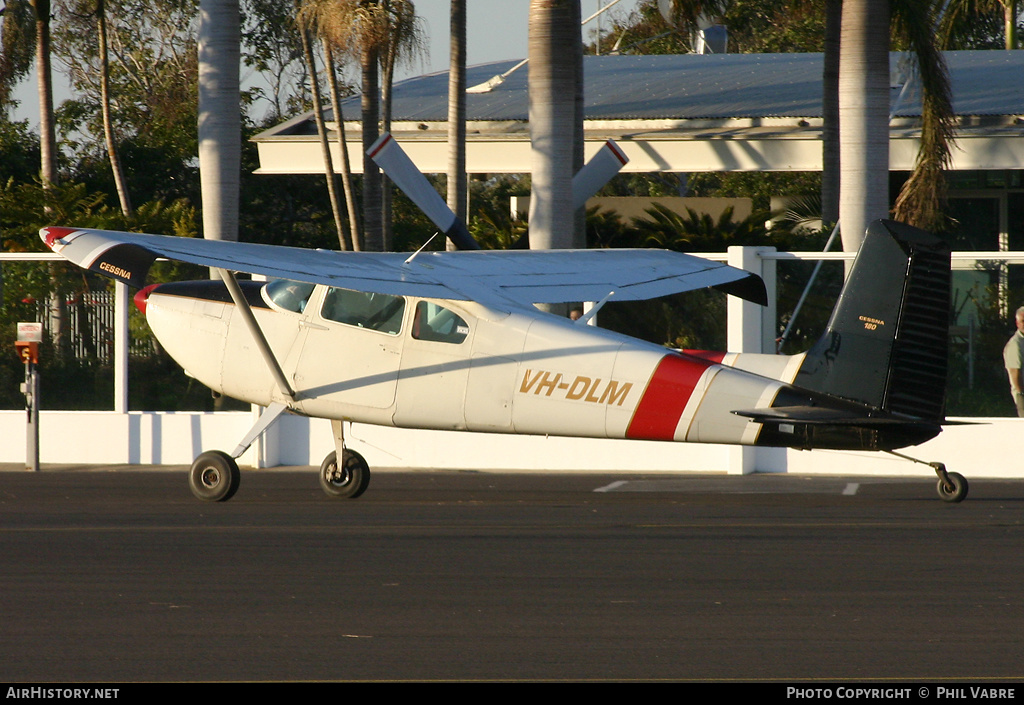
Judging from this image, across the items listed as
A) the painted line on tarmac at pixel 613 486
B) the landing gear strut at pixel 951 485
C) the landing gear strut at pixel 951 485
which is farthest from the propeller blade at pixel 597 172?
the landing gear strut at pixel 951 485

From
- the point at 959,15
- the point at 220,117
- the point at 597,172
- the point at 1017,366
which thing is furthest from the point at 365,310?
the point at 959,15

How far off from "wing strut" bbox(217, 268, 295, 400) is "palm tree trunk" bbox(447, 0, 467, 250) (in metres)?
9.25

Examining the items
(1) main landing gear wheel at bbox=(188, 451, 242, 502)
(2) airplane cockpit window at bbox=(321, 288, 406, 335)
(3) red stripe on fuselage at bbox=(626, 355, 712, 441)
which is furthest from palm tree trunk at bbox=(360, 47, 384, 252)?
(3) red stripe on fuselage at bbox=(626, 355, 712, 441)

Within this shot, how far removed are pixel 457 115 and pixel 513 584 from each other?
→ 14.2m

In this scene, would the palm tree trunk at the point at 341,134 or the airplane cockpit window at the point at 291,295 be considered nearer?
the airplane cockpit window at the point at 291,295

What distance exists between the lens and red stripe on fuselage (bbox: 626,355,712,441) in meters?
11.0

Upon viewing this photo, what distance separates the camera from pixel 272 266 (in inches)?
419

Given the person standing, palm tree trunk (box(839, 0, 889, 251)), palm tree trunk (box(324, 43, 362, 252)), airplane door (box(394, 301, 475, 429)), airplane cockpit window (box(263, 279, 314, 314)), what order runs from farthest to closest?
palm tree trunk (box(324, 43, 362, 252)) < palm tree trunk (box(839, 0, 889, 251)) < the person standing < airplane cockpit window (box(263, 279, 314, 314)) < airplane door (box(394, 301, 475, 429))

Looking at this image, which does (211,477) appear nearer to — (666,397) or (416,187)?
(416,187)

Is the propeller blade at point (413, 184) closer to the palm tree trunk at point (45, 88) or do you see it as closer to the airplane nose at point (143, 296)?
the airplane nose at point (143, 296)

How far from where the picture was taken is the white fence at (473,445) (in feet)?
46.9

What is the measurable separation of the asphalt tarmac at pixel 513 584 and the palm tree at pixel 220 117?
433 centimetres

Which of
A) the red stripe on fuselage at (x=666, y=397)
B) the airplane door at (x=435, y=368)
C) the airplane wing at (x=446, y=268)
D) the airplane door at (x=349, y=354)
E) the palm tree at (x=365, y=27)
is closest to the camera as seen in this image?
the airplane wing at (x=446, y=268)

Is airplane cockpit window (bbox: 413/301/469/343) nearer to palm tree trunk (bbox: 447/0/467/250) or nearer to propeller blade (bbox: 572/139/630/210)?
propeller blade (bbox: 572/139/630/210)
